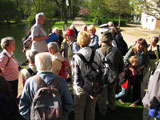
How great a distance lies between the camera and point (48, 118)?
6.26 ft

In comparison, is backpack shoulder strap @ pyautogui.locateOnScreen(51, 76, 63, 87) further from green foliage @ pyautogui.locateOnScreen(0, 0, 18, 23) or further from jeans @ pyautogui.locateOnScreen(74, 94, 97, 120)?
green foliage @ pyautogui.locateOnScreen(0, 0, 18, 23)

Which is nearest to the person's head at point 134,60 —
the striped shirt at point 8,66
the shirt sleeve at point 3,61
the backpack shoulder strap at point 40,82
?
the backpack shoulder strap at point 40,82

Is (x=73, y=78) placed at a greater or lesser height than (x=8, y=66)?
lesser

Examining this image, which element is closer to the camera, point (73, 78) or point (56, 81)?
point (56, 81)

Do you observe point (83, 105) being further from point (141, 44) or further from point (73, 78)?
point (141, 44)

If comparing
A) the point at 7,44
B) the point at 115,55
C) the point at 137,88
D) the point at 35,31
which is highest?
the point at 35,31

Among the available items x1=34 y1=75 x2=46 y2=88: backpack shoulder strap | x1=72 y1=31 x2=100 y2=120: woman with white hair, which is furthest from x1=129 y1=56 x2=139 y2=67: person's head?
x1=34 y1=75 x2=46 y2=88: backpack shoulder strap

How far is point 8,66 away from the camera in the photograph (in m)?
3.19

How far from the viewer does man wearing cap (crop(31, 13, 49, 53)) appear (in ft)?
13.1

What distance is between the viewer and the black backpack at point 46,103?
1.91 metres

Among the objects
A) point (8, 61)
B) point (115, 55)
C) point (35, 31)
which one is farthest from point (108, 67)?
point (35, 31)

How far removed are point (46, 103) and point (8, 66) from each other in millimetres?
1714

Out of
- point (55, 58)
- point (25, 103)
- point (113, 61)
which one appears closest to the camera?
point (25, 103)

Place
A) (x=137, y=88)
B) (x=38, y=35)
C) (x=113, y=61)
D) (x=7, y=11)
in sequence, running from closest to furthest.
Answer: (x=113, y=61) → (x=137, y=88) → (x=38, y=35) → (x=7, y=11)
